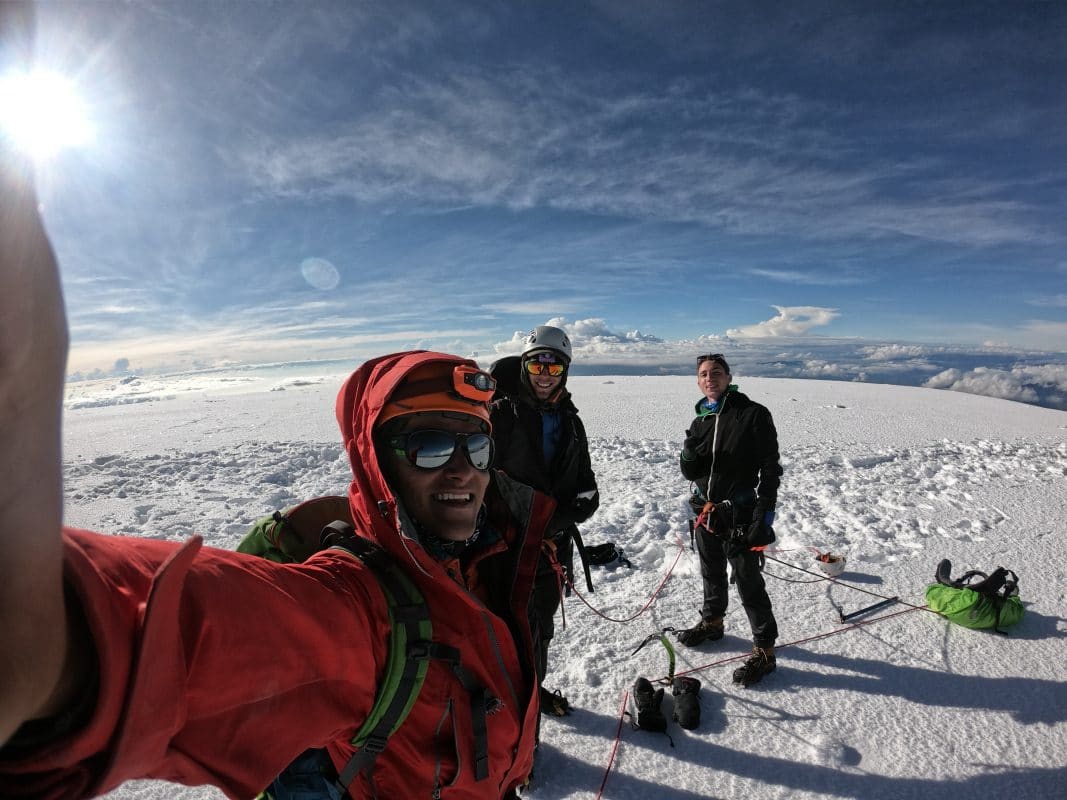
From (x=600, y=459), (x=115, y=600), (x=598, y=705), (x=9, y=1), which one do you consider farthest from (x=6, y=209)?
(x=600, y=459)

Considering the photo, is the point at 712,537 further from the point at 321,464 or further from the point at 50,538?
the point at 321,464

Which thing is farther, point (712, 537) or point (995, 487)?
point (995, 487)

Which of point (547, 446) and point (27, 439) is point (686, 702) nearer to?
point (547, 446)

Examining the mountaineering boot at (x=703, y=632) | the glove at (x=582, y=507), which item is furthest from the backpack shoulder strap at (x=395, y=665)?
the mountaineering boot at (x=703, y=632)

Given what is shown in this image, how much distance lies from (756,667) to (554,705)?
1.57 meters

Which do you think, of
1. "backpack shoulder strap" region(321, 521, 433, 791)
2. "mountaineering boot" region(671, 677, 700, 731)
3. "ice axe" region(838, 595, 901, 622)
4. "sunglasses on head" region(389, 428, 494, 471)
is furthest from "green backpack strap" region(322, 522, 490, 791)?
"ice axe" region(838, 595, 901, 622)

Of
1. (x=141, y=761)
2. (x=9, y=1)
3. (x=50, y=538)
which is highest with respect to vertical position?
(x=9, y=1)

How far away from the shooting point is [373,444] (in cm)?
155

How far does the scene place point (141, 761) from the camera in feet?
2.30

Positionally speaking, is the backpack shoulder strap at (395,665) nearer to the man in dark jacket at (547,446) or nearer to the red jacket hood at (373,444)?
the red jacket hood at (373,444)

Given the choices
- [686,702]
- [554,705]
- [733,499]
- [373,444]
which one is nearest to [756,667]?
[686,702]

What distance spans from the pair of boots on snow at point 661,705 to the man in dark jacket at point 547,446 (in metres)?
0.51

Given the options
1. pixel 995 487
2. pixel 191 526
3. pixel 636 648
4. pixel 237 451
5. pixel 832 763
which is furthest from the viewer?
pixel 237 451

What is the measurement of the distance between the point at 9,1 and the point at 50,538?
1.54ft
